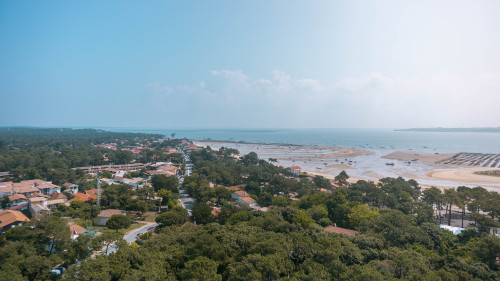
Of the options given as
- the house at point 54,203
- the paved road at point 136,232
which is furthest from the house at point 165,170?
the paved road at point 136,232

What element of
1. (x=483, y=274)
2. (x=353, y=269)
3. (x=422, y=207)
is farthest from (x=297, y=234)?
(x=422, y=207)

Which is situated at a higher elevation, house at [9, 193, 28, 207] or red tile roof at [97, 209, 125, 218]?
house at [9, 193, 28, 207]

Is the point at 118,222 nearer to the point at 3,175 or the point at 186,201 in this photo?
the point at 186,201

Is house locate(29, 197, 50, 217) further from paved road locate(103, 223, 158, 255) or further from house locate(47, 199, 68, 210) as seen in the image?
paved road locate(103, 223, 158, 255)

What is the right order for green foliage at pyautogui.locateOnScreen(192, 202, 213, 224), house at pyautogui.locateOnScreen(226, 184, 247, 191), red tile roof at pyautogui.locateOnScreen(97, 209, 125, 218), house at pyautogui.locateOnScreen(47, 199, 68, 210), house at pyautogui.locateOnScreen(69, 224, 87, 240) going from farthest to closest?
house at pyautogui.locateOnScreen(226, 184, 247, 191), house at pyautogui.locateOnScreen(47, 199, 68, 210), red tile roof at pyautogui.locateOnScreen(97, 209, 125, 218), green foliage at pyautogui.locateOnScreen(192, 202, 213, 224), house at pyautogui.locateOnScreen(69, 224, 87, 240)

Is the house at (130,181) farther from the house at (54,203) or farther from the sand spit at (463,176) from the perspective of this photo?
the sand spit at (463,176)

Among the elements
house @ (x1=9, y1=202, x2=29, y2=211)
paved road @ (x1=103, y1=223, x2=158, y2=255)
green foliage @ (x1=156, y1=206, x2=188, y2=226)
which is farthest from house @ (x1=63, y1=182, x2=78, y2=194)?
green foliage @ (x1=156, y1=206, x2=188, y2=226)

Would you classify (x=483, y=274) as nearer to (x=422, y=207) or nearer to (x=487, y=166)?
(x=422, y=207)

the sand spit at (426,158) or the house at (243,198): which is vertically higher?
the sand spit at (426,158)

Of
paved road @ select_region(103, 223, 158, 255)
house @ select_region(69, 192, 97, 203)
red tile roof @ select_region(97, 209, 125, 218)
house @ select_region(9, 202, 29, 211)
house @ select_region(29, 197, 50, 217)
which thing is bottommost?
paved road @ select_region(103, 223, 158, 255)
